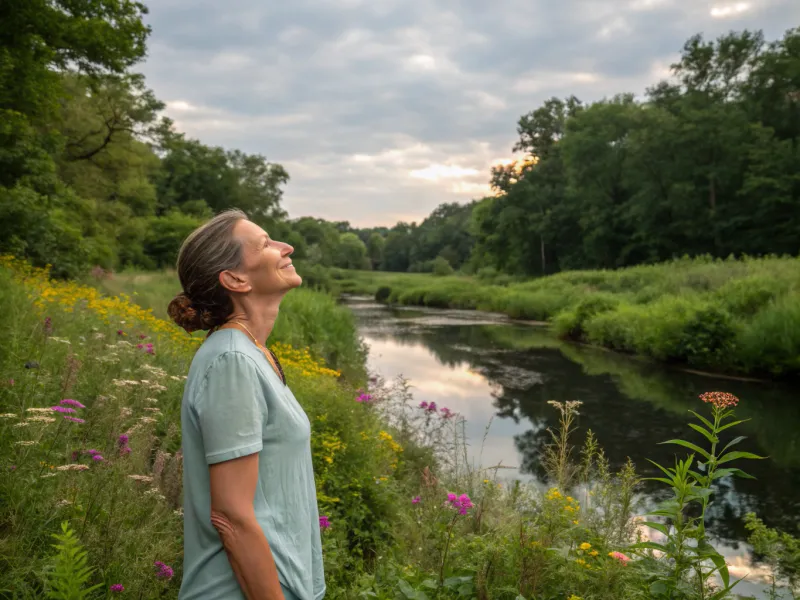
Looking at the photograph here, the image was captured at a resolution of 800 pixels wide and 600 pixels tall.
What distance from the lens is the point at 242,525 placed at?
131cm

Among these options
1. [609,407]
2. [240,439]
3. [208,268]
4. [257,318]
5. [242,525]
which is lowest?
[609,407]

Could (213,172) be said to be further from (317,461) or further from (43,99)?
(317,461)

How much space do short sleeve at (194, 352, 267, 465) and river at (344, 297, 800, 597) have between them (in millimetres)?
5318

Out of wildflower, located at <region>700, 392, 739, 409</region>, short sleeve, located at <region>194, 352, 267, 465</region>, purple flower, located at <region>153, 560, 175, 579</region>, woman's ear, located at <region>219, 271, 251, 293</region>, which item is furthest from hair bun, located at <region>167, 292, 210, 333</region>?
wildflower, located at <region>700, 392, 739, 409</region>

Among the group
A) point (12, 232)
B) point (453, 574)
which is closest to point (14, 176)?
point (12, 232)

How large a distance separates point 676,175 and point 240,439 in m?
42.3

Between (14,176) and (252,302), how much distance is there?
36.4 feet

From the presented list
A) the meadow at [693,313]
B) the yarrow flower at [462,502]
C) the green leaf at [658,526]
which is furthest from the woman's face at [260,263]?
the meadow at [693,313]

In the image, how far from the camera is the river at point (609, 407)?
726 centimetres

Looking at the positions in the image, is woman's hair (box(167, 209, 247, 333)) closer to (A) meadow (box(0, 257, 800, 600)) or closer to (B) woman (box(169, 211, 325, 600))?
(B) woman (box(169, 211, 325, 600))

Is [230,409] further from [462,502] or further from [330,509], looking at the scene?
[330,509]

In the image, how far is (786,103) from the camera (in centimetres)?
3475

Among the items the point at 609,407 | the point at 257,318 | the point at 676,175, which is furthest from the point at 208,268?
the point at 676,175

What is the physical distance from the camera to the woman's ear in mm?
1535
